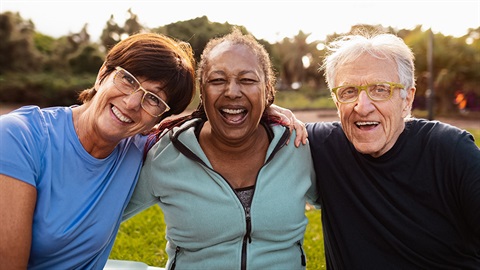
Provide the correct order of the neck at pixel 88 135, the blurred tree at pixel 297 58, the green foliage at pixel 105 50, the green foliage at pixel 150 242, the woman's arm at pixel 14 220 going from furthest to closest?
the blurred tree at pixel 297 58 → the green foliage at pixel 105 50 → the green foliage at pixel 150 242 → the neck at pixel 88 135 → the woman's arm at pixel 14 220

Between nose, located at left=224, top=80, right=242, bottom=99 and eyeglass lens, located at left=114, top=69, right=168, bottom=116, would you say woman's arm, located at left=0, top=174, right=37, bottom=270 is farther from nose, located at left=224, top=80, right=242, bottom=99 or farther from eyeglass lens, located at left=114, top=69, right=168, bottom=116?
nose, located at left=224, top=80, right=242, bottom=99

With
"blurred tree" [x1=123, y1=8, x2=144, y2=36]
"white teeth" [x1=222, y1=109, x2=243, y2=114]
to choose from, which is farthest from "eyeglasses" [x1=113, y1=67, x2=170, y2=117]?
"blurred tree" [x1=123, y1=8, x2=144, y2=36]

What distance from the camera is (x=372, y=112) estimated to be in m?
2.31

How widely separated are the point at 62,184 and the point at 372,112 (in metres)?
1.57

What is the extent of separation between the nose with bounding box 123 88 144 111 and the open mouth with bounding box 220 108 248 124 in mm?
439

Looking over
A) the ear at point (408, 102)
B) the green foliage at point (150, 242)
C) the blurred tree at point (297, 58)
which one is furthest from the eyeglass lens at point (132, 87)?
the blurred tree at point (297, 58)

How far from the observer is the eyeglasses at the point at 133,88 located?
7.45 ft

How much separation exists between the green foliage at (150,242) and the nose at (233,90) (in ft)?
7.55

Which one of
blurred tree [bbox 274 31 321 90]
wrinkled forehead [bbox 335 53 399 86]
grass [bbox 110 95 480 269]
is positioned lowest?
A: blurred tree [bbox 274 31 321 90]

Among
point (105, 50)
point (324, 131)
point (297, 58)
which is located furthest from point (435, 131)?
point (297, 58)

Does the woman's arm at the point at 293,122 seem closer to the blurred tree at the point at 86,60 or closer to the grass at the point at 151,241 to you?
the grass at the point at 151,241

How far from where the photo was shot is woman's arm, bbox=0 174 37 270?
1942 mm

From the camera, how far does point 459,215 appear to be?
86.7 inches

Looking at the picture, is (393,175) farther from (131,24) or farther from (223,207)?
(131,24)
